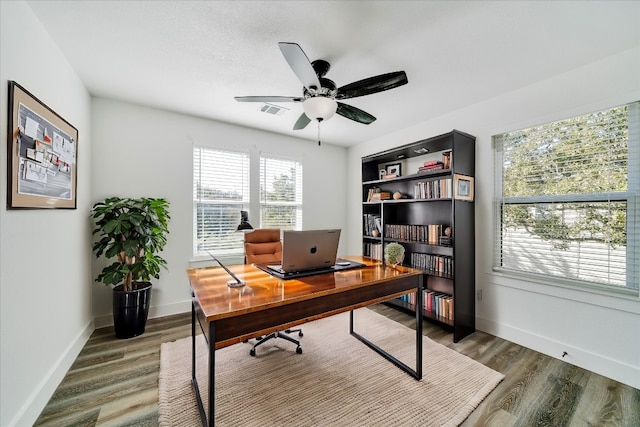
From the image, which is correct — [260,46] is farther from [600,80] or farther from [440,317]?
[440,317]

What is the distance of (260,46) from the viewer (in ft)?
6.45

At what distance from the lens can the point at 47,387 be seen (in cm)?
173

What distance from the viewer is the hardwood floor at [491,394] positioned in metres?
1.62

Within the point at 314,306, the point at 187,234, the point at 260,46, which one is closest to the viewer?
the point at 314,306

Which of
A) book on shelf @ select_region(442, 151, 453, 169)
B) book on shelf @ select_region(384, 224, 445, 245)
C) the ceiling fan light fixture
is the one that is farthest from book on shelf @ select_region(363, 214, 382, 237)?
the ceiling fan light fixture

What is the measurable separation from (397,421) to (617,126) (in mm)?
2845

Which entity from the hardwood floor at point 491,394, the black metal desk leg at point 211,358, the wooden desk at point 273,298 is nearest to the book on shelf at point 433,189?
the wooden desk at point 273,298

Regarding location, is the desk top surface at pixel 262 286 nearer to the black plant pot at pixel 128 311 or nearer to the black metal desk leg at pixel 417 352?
the black metal desk leg at pixel 417 352

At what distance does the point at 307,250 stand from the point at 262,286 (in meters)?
0.42

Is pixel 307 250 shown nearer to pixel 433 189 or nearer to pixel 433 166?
pixel 433 189

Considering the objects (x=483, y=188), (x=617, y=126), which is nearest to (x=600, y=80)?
(x=617, y=126)

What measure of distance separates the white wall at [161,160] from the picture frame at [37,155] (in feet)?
2.54

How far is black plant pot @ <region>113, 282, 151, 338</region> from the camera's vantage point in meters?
2.58

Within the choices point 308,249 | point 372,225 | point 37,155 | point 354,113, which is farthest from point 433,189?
point 37,155
